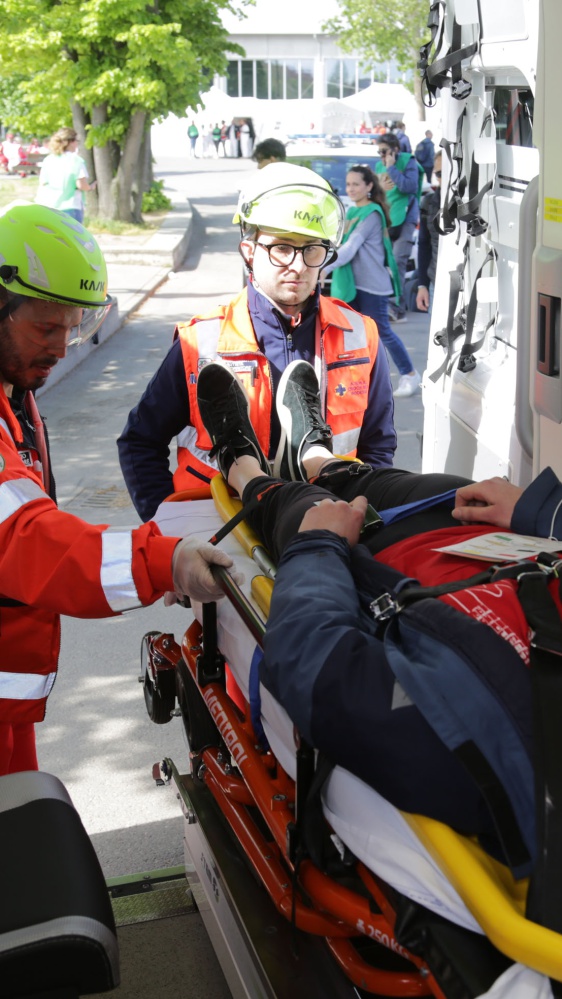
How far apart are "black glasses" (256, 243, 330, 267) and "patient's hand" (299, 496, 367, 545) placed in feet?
3.42

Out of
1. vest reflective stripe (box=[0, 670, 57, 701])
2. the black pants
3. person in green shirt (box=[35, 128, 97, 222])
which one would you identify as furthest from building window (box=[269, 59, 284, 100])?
vest reflective stripe (box=[0, 670, 57, 701])

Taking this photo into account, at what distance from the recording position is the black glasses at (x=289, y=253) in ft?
10.6

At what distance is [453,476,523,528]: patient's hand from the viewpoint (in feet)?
7.94

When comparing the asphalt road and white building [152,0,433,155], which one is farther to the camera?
white building [152,0,433,155]

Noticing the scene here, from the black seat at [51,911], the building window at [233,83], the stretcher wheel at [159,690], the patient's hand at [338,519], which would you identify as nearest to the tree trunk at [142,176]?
the stretcher wheel at [159,690]

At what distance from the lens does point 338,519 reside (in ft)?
8.02

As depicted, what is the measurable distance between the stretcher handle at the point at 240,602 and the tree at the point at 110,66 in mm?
15310

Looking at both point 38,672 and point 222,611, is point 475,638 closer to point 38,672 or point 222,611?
point 222,611

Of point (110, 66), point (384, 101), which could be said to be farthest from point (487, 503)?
point (384, 101)

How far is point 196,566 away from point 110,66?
53.6ft

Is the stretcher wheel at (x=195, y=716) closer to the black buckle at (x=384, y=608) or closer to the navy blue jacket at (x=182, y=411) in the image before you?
the navy blue jacket at (x=182, y=411)

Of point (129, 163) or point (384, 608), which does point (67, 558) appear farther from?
point (129, 163)

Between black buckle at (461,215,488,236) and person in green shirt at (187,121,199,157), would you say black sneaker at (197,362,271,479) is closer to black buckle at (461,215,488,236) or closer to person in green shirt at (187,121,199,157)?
black buckle at (461,215,488,236)

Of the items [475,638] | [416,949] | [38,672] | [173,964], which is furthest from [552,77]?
[173,964]
